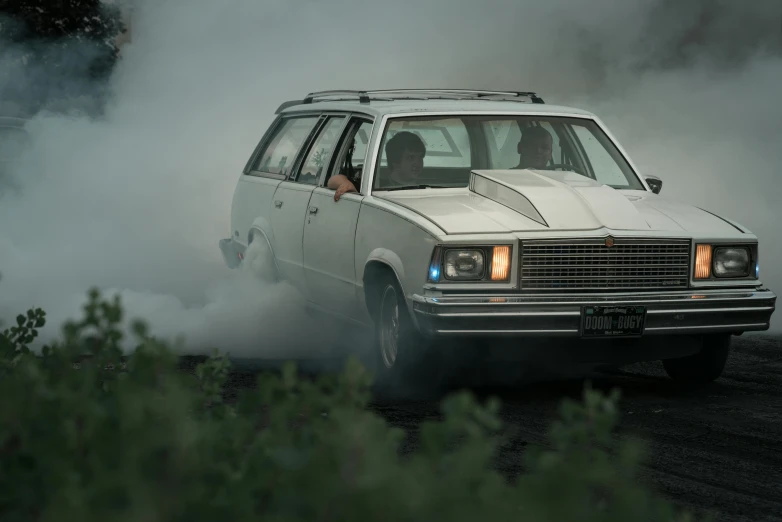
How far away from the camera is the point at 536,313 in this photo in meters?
6.78

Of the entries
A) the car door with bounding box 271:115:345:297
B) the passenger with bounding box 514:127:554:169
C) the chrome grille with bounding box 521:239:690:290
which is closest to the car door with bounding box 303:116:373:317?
the car door with bounding box 271:115:345:297

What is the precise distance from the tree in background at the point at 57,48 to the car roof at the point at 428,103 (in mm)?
20347

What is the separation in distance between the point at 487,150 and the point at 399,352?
1620mm

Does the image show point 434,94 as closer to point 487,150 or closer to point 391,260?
point 487,150

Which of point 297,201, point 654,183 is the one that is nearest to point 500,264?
point 654,183

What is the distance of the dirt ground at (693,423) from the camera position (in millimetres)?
5059

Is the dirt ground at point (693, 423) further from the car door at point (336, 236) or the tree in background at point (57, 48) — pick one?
the tree in background at point (57, 48)

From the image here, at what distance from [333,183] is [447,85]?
1071 cm

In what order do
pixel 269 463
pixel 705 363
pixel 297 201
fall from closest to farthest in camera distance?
1. pixel 269 463
2. pixel 705 363
3. pixel 297 201

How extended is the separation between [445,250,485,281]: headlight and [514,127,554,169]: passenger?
155 centimetres

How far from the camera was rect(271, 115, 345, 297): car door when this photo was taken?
855cm

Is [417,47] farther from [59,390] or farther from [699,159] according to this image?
[59,390]

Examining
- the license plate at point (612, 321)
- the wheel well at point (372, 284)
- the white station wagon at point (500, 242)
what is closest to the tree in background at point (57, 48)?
the white station wagon at point (500, 242)

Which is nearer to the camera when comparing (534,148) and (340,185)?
(340,185)
